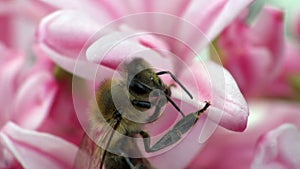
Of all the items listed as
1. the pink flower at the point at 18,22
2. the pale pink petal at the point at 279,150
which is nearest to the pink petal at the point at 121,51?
the pale pink petal at the point at 279,150

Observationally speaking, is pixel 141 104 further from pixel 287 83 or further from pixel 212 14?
pixel 287 83

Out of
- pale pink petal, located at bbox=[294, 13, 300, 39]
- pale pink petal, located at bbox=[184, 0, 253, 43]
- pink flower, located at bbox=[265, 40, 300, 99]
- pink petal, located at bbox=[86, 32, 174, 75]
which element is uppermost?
pale pink petal, located at bbox=[294, 13, 300, 39]

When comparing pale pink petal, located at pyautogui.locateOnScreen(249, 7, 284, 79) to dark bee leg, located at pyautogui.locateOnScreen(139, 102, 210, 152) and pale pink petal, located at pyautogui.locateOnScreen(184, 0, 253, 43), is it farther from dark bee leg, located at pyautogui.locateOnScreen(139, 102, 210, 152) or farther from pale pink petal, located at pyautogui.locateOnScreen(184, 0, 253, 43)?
dark bee leg, located at pyautogui.locateOnScreen(139, 102, 210, 152)

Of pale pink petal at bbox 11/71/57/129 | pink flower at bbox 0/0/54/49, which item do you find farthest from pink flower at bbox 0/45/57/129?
pink flower at bbox 0/0/54/49

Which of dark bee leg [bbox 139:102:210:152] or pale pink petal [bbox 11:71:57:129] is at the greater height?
dark bee leg [bbox 139:102:210:152]

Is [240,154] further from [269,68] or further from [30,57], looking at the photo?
[30,57]
